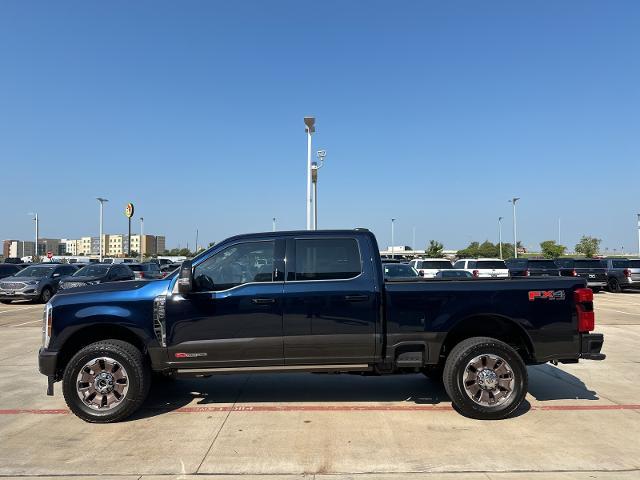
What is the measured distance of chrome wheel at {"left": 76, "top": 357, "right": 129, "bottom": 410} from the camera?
5.51 metres

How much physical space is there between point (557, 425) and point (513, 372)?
2.17ft

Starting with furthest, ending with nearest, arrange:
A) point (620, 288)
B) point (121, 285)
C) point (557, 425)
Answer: point (620, 288) → point (121, 285) → point (557, 425)

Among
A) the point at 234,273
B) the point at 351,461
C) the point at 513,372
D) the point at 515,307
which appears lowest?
the point at 351,461

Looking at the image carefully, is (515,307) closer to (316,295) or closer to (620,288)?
(316,295)

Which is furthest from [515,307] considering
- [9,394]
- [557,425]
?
[9,394]

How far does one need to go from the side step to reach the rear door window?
3.33ft

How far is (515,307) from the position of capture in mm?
5621

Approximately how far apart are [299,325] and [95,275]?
57.1 feet

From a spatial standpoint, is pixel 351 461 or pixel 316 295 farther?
pixel 316 295

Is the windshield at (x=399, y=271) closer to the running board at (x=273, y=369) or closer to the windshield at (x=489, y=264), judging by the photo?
the windshield at (x=489, y=264)

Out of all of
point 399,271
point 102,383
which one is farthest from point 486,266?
point 102,383

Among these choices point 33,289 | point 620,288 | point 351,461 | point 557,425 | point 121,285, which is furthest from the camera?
point 620,288

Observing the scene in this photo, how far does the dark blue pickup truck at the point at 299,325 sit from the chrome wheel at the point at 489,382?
0.04ft

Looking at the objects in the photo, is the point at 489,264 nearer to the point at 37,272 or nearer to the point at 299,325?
the point at 299,325
